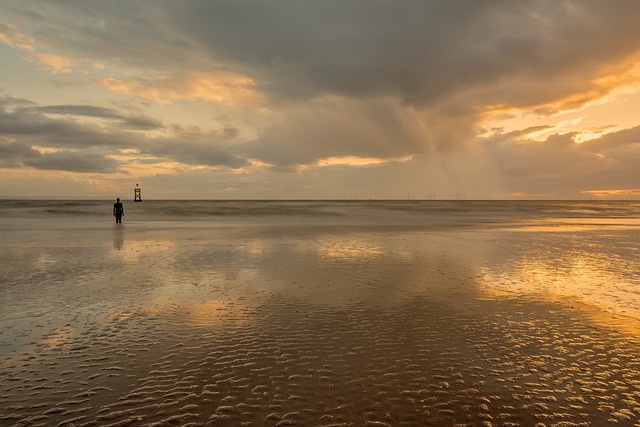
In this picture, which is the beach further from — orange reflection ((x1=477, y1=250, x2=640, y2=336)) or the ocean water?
the ocean water

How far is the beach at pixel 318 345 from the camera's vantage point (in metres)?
6.26

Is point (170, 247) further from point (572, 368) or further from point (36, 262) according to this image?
point (572, 368)

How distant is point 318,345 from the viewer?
8914 mm

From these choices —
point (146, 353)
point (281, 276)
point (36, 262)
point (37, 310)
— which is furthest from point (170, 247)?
point (146, 353)

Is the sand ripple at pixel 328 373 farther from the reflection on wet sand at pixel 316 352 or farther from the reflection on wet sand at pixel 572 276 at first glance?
the reflection on wet sand at pixel 572 276

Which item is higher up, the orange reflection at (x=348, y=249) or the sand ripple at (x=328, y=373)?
the orange reflection at (x=348, y=249)

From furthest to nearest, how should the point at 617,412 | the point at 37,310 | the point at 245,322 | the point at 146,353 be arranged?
the point at 37,310 → the point at 245,322 → the point at 146,353 → the point at 617,412

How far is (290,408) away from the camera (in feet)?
20.6

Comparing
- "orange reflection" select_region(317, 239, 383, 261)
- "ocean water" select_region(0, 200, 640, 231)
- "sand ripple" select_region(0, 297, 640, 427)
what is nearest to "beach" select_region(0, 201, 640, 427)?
"sand ripple" select_region(0, 297, 640, 427)

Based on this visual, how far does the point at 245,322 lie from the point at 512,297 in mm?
8638

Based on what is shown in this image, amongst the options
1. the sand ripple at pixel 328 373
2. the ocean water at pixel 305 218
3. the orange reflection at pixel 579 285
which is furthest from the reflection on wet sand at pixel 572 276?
the ocean water at pixel 305 218

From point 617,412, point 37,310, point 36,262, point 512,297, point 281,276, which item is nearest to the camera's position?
point 617,412

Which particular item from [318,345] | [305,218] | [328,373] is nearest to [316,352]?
[318,345]

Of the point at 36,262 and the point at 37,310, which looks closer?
the point at 37,310
